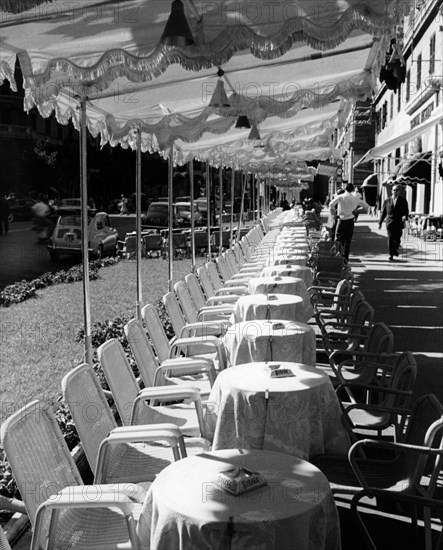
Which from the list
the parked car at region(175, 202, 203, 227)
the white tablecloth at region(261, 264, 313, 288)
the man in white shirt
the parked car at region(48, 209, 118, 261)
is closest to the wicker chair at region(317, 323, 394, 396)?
the white tablecloth at region(261, 264, 313, 288)

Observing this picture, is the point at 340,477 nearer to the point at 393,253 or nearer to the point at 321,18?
the point at 321,18

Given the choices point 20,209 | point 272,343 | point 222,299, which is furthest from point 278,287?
point 20,209

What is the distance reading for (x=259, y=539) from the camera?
8.64ft

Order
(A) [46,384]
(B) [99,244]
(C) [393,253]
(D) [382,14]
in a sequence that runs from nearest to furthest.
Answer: (D) [382,14] → (A) [46,384] → (C) [393,253] → (B) [99,244]

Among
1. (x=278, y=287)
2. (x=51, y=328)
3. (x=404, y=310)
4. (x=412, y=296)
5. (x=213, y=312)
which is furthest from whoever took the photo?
(x=412, y=296)

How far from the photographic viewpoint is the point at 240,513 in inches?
107

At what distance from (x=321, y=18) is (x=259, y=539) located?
3.15 meters

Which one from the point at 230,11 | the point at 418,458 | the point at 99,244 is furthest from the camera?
the point at 99,244

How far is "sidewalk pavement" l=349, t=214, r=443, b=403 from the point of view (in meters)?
8.35

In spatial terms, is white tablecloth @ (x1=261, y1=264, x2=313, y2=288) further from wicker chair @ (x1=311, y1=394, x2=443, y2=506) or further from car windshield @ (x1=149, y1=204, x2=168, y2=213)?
car windshield @ (x1=149, y1=204, x2=168, y2=213)

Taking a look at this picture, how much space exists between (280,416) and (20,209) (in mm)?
43857

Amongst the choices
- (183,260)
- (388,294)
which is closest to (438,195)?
(183,260)

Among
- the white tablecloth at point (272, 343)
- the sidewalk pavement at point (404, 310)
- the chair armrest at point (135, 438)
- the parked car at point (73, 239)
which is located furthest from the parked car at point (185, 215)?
the chair armrest at point (135, 438)

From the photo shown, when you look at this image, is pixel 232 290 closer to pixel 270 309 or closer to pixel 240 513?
pixel 270 309
